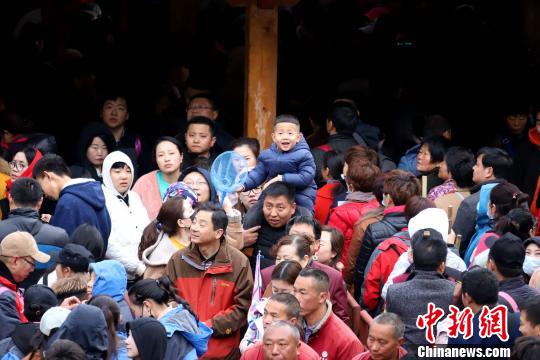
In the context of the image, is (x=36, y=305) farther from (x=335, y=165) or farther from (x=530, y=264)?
(x=335, y=165)

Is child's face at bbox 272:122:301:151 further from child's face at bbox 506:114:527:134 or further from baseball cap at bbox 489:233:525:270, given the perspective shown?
child's face at bbox 506:114:527:134

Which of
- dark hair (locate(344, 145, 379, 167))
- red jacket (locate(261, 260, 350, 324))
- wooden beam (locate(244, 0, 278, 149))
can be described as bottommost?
red jacket (locate(261, 260, 350, 324))

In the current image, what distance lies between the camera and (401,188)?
10430 millimetres

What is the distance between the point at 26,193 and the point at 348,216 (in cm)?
252

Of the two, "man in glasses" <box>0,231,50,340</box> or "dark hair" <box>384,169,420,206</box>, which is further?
"dark hair" <box>384,169,420,206</box>

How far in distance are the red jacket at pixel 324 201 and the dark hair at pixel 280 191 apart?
36.7 inches

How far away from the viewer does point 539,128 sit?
12875 millimetres

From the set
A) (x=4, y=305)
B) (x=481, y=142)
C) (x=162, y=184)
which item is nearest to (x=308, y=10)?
(x=481, y=142)

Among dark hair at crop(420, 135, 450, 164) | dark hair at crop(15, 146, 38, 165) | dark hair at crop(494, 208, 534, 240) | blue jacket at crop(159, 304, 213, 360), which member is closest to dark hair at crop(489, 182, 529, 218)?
dark hair at crop(494, 208, 534, 240)

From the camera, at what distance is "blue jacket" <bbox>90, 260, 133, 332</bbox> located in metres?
8.90

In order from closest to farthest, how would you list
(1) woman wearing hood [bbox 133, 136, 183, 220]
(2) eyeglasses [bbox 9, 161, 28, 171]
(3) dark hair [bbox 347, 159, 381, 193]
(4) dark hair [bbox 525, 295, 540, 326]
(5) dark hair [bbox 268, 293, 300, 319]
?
(4) dark hair [bbox 525, 295, 540, 326] → (5) dark hair [bbox 268, 293, 300, 319] → (3) dark hair [bbox 347, 159, 381, 193] → (1) woman wearing hood [bbox 133, 136, 183, 220] → (2) eyeglasses [bbox 9, 161, 28, 171]

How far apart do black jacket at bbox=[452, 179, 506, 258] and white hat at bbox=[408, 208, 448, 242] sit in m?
0.99

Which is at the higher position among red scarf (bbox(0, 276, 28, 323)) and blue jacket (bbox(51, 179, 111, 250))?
blue jacket (bbox(51, 179, 111, 250))

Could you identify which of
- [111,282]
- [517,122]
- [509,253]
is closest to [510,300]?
[509,253]
